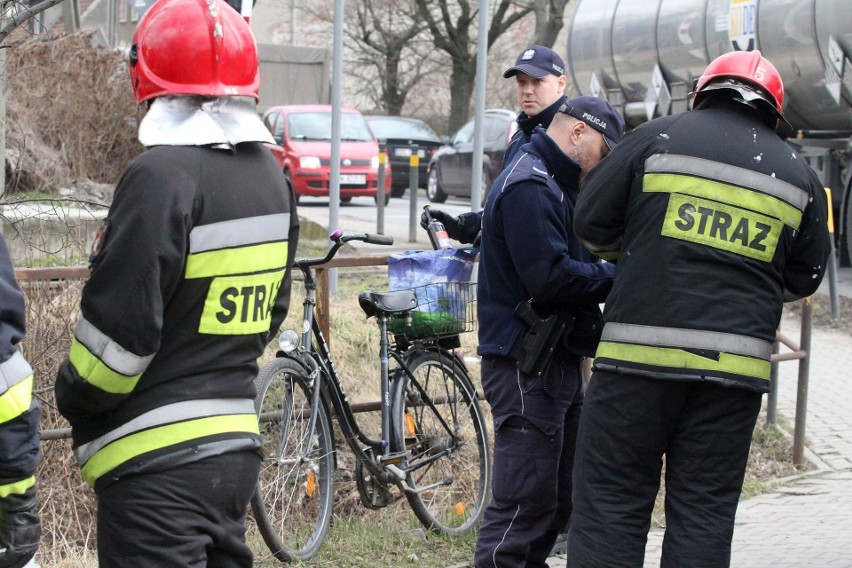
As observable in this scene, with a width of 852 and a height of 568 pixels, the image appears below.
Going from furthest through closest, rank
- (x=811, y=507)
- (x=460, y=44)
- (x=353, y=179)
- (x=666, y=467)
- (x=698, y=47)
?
1. (x=460, y=44)
2. (x=353, y=179)
3. (x=698, y=47)
4. (x=811, y=507)
5. (x=666, y=467)

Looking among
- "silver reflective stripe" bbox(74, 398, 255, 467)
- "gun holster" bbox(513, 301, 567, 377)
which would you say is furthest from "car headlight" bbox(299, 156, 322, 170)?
"silver reflective stripe" bbox(74, 398, 255, 467)

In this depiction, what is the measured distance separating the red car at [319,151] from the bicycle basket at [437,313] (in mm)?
14273

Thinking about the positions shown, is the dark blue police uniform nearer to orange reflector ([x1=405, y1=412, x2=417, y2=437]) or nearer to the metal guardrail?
orange reflector ([x1=405, y1=412, x2=417, y2=437])

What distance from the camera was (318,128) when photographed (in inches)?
828

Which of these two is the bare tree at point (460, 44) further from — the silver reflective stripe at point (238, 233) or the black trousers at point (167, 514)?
the black trousers at point (167, 514)

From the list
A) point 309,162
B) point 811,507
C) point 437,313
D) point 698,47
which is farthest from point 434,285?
point 309,162

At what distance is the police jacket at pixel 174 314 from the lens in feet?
8.50

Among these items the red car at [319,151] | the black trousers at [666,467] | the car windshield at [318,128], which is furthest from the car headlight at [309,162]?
the black trousers at [666,467]

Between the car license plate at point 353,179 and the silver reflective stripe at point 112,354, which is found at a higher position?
the silver reflective stripe at point 112,354

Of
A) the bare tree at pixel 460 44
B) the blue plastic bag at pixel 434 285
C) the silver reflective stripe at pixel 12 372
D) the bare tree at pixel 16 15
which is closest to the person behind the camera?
the silver reflective stripe at pixel 12 372

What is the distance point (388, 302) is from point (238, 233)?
237 centimetres

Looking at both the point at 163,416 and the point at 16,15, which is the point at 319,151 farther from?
the point at 163,416

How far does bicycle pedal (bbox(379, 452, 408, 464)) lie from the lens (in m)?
5.10

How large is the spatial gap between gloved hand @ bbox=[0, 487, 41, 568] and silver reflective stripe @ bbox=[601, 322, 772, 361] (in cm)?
177
